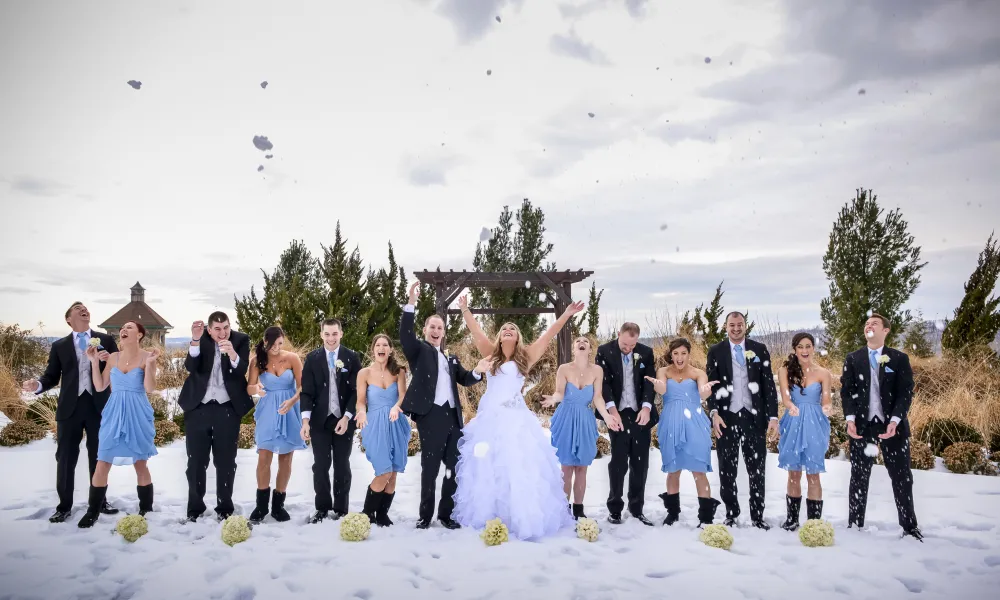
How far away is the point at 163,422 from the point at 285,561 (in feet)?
20.8

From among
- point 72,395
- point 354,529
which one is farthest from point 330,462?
point 72,395

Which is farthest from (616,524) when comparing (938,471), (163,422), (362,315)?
(362,315)

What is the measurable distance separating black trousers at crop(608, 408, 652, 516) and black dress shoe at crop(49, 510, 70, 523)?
4574 millimetres

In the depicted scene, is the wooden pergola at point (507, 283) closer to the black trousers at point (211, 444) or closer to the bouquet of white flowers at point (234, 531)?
the black trousers at point (211, 444)

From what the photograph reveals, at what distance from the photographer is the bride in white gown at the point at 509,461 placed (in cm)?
484

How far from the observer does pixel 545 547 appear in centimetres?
461

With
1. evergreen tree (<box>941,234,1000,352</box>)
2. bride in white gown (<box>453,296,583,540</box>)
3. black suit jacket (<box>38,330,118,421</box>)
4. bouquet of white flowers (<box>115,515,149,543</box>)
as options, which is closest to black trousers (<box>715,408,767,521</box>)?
bride in white gown (<box>453,296,583,540</box>)

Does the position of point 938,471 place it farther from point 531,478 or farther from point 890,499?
point 531,478

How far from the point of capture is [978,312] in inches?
512

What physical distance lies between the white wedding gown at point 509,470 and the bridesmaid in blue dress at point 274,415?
147 cm

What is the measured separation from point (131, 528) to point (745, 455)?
15.9 feet

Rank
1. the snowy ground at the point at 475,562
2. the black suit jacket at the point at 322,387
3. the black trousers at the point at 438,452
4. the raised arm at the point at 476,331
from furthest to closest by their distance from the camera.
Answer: the black suit jacket at the point at 322,387
the black trousers at the point at 438,452
the raised arm at the point at 476,331
the snowy ground at the point at 475,562

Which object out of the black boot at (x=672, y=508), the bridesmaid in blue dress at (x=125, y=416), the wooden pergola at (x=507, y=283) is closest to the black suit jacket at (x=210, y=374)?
the bridesmaid in blue dress at (x=125, y=416)

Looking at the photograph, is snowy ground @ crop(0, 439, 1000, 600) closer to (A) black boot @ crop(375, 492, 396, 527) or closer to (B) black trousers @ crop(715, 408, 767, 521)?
(A) black boot @ crop(375, 492, 396, 527)
